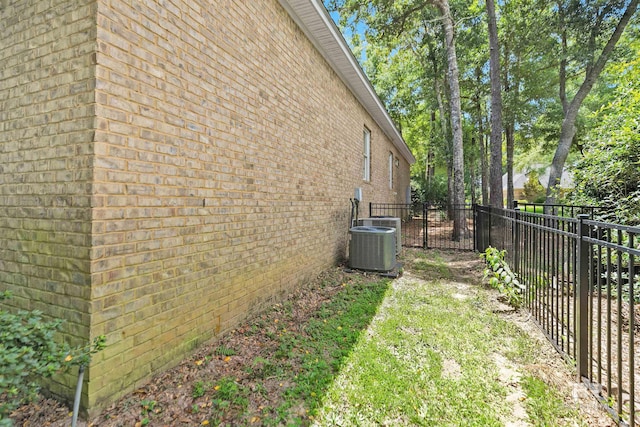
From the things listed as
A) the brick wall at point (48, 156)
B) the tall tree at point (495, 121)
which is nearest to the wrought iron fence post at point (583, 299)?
the brick wall at point (48, 156)

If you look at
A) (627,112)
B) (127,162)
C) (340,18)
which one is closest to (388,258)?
(627,112)

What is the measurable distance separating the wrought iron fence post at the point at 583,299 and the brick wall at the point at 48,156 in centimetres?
358

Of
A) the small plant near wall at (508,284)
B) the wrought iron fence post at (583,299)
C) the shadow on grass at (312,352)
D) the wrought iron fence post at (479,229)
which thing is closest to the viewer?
the shadow on grass at (312,352)

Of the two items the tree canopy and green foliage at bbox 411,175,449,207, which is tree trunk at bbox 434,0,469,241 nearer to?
the tree canopy

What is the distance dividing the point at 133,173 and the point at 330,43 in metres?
4.52

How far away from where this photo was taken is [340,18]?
10.6 metres

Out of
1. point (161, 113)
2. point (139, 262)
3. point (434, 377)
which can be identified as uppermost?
point (161, 113)

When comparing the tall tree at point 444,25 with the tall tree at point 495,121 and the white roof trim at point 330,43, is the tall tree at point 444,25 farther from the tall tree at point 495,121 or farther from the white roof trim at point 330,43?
the white roof trim at point 330,43

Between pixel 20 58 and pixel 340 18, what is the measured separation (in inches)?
409

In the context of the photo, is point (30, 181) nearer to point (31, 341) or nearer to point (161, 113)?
point (161, 113)

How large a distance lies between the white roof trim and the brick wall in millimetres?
3041

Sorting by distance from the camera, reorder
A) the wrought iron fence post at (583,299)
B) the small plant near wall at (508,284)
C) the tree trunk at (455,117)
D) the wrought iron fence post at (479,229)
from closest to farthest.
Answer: the wrought iron fence post at (583,299) < the small plant near wall at (508,284) < the wrought iron fence post at (479,229) < the tree trunk at (455,117)

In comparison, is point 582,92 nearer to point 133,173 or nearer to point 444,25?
point 444,25

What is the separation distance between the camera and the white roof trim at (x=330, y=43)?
14.7ft
